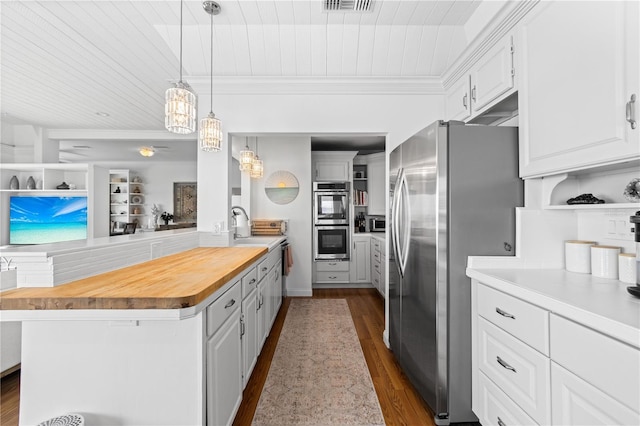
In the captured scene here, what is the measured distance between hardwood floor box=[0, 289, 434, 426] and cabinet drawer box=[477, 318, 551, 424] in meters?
0.57

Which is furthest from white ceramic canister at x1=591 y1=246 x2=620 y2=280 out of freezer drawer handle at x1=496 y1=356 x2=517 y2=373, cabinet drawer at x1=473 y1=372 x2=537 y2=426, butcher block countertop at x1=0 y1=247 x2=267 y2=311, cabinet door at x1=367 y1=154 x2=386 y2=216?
cabinet door at x1=367 y1=154 x2=386 y2=216

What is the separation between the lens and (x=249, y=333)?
6.63 ft

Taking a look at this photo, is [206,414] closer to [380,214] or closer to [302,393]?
[302,393]

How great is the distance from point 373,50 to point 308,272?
124 inches

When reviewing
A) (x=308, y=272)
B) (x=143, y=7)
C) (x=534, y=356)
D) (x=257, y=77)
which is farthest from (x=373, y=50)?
(x=308, y=272)

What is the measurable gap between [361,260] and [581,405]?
3.87m

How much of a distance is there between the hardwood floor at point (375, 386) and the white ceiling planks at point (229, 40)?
2545mm

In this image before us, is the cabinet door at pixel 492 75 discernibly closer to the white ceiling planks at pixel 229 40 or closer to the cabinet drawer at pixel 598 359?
the white ceiling planks at pixel 229 40

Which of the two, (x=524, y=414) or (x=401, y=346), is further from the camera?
(x=401, y=346)

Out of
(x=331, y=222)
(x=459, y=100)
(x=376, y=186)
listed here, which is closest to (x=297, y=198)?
(x=331, y=222)

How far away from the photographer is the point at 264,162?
15.1ft

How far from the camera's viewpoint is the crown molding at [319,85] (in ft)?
8.81

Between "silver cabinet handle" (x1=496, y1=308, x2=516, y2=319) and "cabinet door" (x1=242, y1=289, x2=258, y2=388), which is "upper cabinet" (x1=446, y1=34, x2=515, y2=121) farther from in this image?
"cabinet door" (x1=242, y1=289, x2=258, y2=388)

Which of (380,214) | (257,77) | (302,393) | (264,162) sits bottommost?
(302,393)
